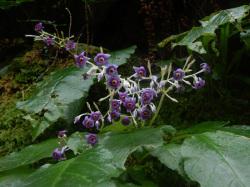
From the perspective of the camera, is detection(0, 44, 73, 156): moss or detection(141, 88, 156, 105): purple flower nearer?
detection(141, 88, 156, 105): purple flower

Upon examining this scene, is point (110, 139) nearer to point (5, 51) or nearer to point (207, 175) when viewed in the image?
point (207, 175)

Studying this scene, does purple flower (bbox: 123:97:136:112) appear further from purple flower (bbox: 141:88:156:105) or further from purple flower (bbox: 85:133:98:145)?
purple flower (bbox: 85:133:98:145)

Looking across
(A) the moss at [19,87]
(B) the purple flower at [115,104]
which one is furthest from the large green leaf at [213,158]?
(A) the moss at [19,87]

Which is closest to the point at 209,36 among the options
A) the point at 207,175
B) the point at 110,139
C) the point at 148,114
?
the point at 148,114

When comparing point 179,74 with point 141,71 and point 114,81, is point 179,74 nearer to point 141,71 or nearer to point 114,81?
point 141,71

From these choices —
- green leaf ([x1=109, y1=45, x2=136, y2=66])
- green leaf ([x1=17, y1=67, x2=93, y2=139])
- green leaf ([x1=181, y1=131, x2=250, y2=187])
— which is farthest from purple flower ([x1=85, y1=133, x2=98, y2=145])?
green leaf ([x1=109, y1=45, x2=136, y2=66])

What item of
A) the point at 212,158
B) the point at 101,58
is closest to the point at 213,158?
the point at 212,158

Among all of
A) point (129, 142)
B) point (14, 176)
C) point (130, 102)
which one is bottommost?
point (14, 176)
